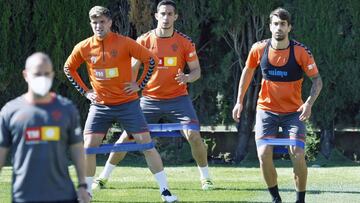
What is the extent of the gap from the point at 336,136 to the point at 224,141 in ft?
6.95

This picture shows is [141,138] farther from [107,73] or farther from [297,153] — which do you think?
[297,153]

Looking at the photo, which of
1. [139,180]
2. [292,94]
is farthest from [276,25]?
[139,180]

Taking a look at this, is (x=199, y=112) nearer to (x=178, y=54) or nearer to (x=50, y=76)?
(x=178, y=54)

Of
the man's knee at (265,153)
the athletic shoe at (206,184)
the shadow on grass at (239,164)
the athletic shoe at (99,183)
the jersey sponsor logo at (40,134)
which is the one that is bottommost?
the shadow on grass at (239,164)

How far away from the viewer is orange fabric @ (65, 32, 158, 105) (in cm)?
1064

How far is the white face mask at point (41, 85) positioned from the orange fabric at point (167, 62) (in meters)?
5.77

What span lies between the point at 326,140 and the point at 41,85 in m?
11.2

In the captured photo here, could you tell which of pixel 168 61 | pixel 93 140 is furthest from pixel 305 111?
pixel 168 61

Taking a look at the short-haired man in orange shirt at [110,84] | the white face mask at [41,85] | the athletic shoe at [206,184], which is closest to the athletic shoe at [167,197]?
the short-haired man in orange shirt at [110,84]

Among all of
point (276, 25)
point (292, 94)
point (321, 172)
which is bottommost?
point (321, 172)

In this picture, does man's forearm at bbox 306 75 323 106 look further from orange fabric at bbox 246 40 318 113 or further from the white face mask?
the white face mask

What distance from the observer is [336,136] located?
1730 centimetres

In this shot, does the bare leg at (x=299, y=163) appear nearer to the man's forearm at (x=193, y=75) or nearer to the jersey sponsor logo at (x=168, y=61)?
the man's forearm at (x=193, y=75)

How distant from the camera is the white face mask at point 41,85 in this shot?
21.1ft
